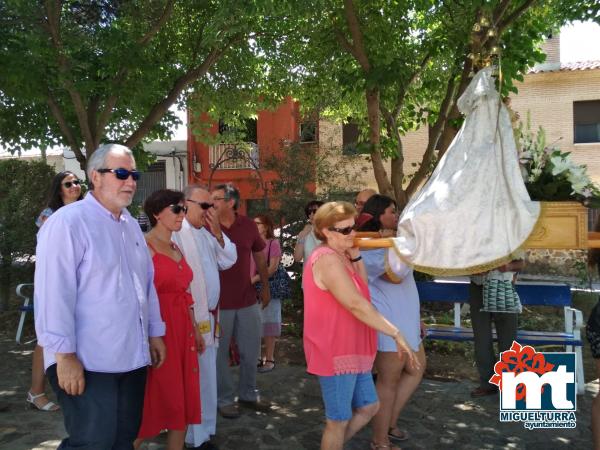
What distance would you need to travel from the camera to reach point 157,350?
3.18 m

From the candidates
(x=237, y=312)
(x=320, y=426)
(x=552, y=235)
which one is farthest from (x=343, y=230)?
(x=320, y=426)

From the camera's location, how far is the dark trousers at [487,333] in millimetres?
5457

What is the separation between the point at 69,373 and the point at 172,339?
1020 millimetres

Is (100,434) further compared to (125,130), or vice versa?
(125,130)

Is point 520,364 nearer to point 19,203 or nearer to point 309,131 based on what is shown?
point 19,203

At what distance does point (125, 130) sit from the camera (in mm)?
11789

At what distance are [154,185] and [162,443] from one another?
22.1 metres

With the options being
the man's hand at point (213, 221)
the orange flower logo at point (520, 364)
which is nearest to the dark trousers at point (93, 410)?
the man's hand at point (213, 221)

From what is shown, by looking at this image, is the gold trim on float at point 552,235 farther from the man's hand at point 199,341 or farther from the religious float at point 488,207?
the man's hand at point 199,341

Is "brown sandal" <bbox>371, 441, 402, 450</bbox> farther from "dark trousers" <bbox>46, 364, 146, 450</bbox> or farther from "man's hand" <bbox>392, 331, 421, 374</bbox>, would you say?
"dark trousers" <bbox>46, 364, 146, 450</bbox>

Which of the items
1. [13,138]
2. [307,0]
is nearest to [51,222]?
[307,0]

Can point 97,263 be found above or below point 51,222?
below

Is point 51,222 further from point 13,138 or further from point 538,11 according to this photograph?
point 13,138

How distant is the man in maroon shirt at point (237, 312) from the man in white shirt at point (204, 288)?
1.86 ft
